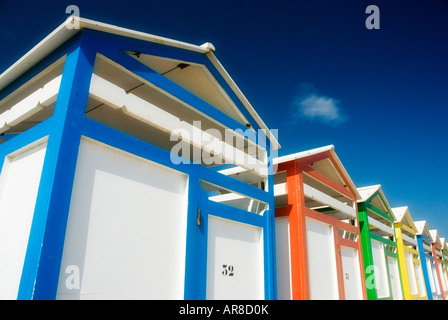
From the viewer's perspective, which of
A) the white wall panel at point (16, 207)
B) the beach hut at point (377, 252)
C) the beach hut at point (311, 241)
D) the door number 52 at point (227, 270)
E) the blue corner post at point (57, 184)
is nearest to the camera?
the blue corner post at point (57, 184)

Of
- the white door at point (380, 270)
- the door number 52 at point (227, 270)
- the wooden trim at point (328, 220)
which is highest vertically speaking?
the wooden trim at point (328, 220)

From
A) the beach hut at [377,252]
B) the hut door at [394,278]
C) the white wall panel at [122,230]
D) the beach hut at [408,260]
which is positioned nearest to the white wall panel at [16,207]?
the white wall panel at [122,230]

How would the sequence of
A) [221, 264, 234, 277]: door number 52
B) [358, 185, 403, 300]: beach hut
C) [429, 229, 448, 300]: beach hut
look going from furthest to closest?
[429, 229, 448, 300]: beach hut → [358, 185, 403, 300]: beach hut → [221, 264, 234, 277]: door number 52

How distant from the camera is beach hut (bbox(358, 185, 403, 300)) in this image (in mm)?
8759

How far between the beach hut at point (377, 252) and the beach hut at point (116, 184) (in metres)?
→ 4.58

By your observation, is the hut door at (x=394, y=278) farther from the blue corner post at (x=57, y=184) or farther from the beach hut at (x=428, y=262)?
the blue corner post at (x=57, y=184)

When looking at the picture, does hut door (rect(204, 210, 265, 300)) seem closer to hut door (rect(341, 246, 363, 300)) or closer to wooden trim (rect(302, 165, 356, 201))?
wooden trim (rect(302, 165, 356, 201))

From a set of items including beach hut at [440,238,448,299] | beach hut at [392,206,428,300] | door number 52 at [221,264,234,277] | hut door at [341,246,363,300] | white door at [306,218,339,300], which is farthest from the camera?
beach hut at [440,238,448,299]

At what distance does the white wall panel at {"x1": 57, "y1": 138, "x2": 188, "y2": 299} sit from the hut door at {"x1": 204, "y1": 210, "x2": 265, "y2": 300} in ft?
1.85

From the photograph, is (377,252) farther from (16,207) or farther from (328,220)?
(16,207)

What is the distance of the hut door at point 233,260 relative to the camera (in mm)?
4442

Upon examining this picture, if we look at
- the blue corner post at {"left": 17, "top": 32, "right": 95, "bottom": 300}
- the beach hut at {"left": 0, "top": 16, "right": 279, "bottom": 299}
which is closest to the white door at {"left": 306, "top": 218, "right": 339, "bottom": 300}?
the beach hut at {"left": 0, "top": 16, "right": 279, "bottom": 299}

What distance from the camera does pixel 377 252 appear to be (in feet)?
31.7
